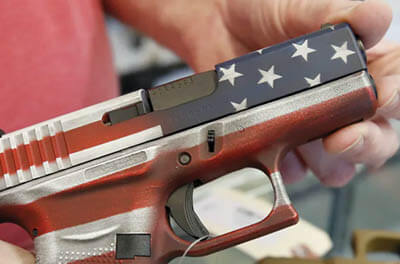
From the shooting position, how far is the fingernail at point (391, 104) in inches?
19.4

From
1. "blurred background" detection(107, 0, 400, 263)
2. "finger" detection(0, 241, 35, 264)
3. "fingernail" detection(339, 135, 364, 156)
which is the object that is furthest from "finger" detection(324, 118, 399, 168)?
"finger" detection(0, 241, 35, 264)

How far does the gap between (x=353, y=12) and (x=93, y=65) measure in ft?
1.38

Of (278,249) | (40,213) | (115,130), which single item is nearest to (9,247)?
(40,213)

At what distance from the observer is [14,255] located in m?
0.46

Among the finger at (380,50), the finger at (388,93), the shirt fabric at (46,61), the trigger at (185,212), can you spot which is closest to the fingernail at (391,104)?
the finger at (388,93)

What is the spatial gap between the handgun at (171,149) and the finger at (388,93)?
2.0 inches

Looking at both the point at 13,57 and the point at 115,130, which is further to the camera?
the point at 13,57

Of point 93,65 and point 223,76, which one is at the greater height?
point 93,65

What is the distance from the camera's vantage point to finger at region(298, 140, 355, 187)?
0.67 m

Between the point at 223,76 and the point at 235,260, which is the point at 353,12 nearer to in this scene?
the point at 223,76

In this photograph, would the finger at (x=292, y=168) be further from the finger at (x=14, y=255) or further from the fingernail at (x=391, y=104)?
the finger at (x=14, y=255)

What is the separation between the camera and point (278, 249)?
29.4 inches

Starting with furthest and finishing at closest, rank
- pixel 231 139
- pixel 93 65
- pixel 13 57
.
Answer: pixel 93 65, pixel 13 57, pixel 231 139

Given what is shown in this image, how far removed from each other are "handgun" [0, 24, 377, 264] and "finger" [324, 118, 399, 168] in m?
0.03
